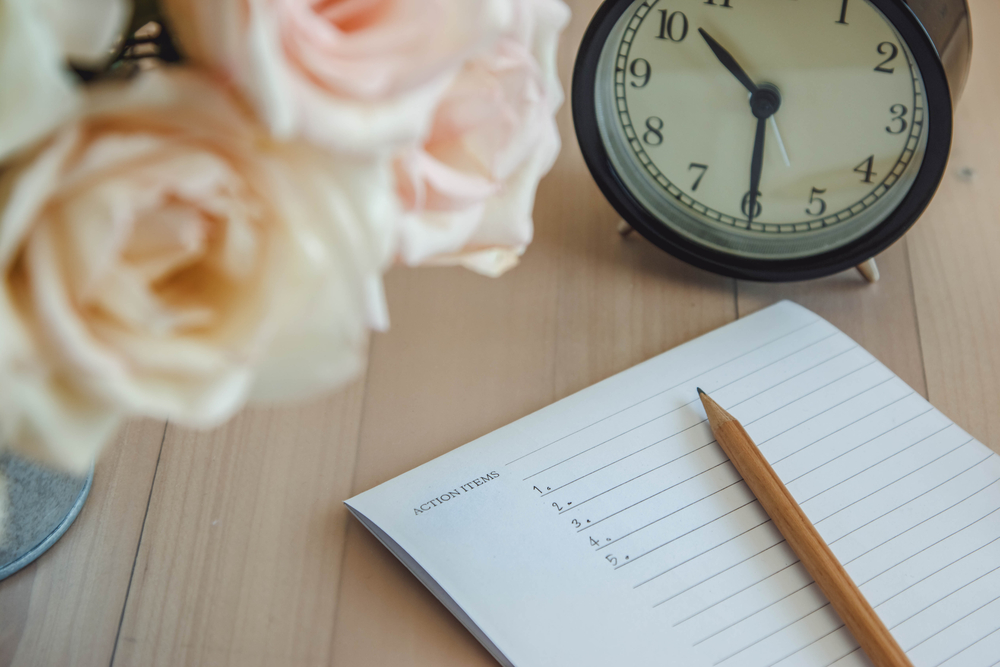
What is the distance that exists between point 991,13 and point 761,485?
1.81 ft

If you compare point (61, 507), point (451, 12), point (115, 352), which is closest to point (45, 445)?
point (115, 352)

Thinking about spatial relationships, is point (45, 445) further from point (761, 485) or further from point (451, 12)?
point (761, 485)

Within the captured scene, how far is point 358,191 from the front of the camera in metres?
0.20

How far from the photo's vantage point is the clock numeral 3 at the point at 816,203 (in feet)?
1.73

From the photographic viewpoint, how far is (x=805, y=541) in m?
0.42

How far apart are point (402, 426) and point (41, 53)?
342 mm

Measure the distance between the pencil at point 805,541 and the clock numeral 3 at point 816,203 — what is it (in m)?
0.15

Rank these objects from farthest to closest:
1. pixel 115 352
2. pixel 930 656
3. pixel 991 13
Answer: pixel 991 13, pixel 930 656, pixel 115 352

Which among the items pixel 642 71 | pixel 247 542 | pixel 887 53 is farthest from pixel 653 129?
pixel 247 542

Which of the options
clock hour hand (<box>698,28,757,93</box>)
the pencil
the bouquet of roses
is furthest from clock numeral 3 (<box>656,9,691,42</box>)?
the bouquet of roses

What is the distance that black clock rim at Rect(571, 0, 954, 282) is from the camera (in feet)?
1.48

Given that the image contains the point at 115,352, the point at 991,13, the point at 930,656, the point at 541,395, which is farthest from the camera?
the point at 991,13

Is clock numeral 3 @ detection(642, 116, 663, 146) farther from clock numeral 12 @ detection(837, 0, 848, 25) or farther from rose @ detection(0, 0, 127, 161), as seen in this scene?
rose @ detection(0, 0, 127, 161)

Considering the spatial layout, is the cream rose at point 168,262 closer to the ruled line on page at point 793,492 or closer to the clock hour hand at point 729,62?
the ruled line on page at point 793,492
